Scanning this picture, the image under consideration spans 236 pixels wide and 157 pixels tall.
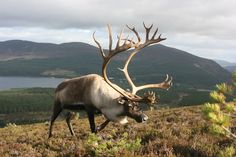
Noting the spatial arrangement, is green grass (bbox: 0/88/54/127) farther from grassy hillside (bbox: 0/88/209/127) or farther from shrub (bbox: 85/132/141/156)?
shrub (bbox: 85/132/141/156)

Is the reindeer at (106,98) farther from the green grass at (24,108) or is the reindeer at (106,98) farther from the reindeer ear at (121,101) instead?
the green grass at (24,108)

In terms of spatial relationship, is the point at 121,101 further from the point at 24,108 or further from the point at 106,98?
the point at 24,108

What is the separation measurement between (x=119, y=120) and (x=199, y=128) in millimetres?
2575

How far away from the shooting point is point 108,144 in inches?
296

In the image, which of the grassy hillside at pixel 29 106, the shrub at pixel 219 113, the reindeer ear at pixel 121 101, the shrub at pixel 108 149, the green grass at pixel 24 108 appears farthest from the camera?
the grassy hillside at pixel 29 106

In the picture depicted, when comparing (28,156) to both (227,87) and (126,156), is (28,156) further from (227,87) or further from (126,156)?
(227,87)

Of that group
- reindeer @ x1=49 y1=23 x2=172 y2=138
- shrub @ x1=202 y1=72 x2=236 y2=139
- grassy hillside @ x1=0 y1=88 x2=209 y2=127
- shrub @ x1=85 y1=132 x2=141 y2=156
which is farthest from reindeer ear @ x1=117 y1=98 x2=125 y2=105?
grassy hillside @ x1=0 y1=88 x2=209 y2=127

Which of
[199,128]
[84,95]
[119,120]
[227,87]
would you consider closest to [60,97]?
[84,95]

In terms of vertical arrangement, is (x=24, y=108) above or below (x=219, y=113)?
below

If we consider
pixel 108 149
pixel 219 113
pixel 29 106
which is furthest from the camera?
pixel 29 106

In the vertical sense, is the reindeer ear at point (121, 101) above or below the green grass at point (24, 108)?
above

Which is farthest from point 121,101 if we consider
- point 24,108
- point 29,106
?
point 29,106

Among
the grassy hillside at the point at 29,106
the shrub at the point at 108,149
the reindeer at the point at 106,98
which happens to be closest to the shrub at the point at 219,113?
the shrub at the point at 108,149

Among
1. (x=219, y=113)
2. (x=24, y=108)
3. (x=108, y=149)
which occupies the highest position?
Result: (x=219, y=113)
